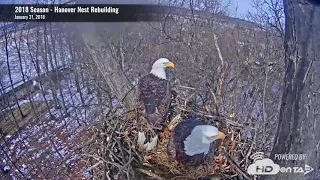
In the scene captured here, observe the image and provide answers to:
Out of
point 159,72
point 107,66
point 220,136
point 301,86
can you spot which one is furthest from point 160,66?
point 301,86

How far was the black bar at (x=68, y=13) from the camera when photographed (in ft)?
3.21

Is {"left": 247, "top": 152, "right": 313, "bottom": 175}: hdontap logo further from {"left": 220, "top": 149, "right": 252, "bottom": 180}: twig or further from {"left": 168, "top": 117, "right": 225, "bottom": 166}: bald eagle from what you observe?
{"left": 168, "top": 117, "right": 225, "bottom": 166}: bald eagle

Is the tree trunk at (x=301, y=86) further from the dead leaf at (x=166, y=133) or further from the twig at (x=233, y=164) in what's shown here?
the dead leaf at (x=166, y=133)

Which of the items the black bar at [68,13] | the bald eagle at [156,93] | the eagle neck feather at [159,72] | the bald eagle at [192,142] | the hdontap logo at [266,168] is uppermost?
the black bar at [68,13]

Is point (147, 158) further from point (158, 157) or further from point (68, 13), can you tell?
point (68, 13)

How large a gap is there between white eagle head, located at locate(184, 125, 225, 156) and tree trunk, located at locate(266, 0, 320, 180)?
0.18 meters

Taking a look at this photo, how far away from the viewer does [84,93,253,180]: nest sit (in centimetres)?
105

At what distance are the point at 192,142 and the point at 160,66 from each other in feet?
0.76

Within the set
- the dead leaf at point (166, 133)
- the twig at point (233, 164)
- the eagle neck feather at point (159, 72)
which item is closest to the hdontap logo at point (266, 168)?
the twig at point (233, 164)

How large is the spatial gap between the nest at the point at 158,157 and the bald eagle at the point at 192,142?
2cm

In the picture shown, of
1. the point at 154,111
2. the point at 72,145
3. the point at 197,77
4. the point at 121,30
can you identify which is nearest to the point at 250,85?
the point at 197,77

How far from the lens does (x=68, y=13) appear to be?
0.98 meters

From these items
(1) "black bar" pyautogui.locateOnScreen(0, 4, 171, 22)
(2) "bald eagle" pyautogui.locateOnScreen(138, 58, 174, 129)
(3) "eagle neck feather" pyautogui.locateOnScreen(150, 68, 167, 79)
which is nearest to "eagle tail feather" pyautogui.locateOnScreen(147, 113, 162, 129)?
(2) "bald eagle" pyautogui.locateOnScreen(138, 58, 174, 129)

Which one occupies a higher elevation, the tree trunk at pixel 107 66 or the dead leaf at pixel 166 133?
the tree trunk at pixel 107 66
